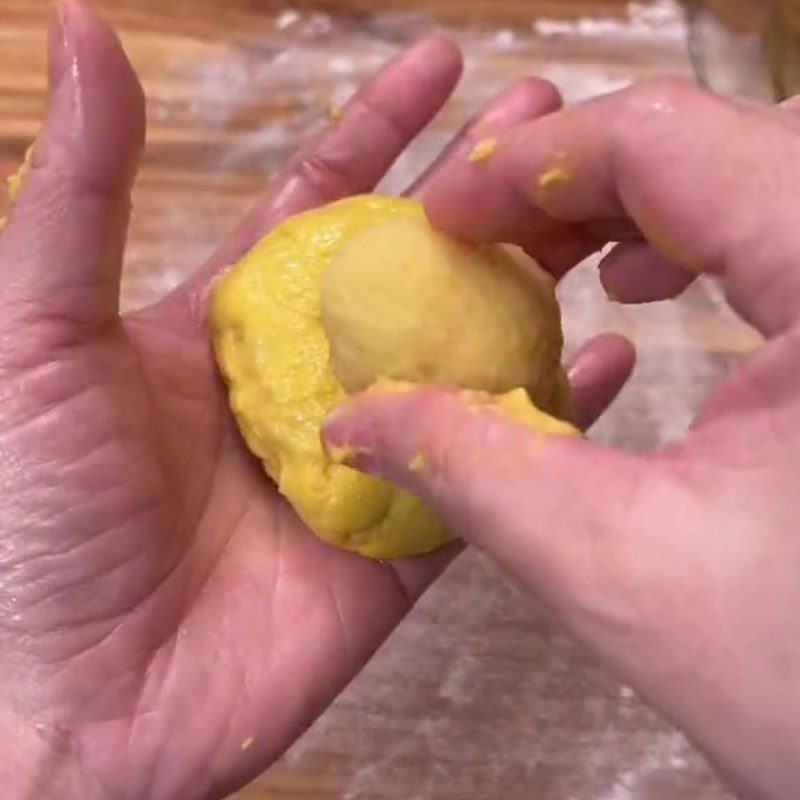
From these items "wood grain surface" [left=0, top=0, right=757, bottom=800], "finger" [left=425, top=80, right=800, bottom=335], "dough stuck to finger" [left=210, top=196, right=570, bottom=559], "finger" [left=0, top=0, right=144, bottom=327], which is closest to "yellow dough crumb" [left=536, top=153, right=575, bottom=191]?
"finger" [left=425, top=80, right=800, bottom=335]

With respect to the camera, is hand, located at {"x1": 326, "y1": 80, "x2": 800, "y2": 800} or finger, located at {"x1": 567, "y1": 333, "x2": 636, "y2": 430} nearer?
hand, located at {"x1": 326, "y1": 80, "x2": 800, "y2": 800}

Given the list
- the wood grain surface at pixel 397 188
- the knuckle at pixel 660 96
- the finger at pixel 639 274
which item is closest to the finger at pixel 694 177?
the knuckle at pixel 660 96

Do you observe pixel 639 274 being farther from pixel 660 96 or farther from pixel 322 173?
pixel 322 173

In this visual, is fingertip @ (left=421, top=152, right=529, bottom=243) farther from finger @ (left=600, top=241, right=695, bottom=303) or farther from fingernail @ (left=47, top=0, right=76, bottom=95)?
fingernail @ (left=47, top=0, right=76, bottom=95)

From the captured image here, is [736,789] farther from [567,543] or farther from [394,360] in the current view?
[394,360]

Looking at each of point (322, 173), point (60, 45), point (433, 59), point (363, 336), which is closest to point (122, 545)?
point (363, 336)

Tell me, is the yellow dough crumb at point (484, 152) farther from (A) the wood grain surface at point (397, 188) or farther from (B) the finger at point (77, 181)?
(A) the wood grain surface at point (397, 188)
